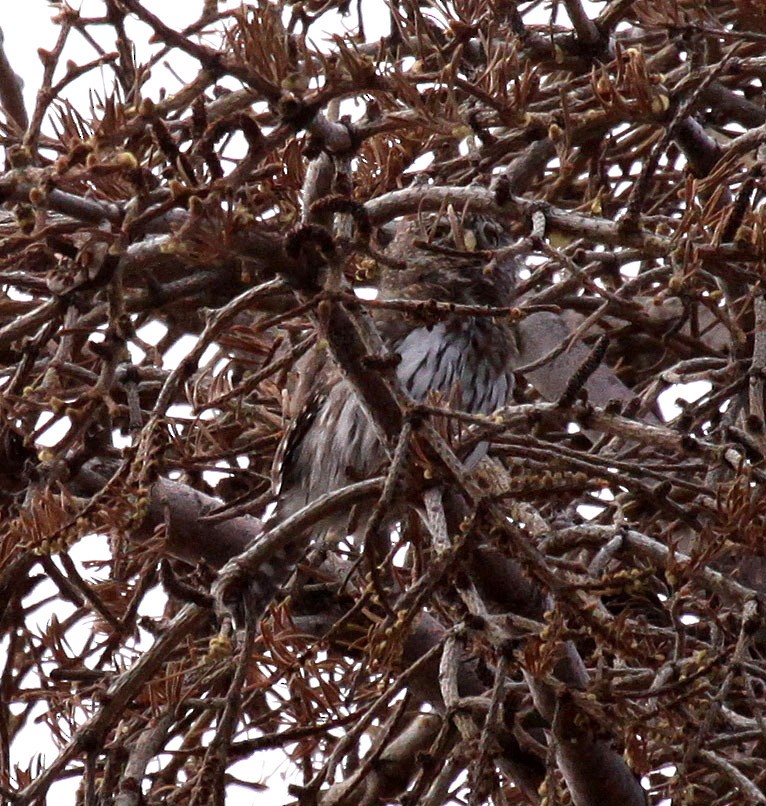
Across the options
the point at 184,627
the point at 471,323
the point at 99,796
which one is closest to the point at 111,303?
the point at 184,627

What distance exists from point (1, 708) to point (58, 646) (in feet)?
0.67

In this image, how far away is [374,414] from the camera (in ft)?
8.43

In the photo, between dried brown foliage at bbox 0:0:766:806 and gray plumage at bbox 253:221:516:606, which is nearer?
dried brown foliage at bbox 0:0:766:806

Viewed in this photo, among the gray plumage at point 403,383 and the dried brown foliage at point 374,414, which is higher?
the gray plumage at point 403,383

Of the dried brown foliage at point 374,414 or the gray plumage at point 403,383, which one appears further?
the gray plumage at point 403,383

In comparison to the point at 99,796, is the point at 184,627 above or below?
above

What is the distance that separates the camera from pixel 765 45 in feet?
12.1

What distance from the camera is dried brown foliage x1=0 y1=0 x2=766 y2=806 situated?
2199 mm

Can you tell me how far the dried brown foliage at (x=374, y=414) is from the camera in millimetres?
2199

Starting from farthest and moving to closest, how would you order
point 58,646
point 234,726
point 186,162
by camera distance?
point 58,646
point 234,726
point 186,162

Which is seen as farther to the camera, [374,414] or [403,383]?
[403,383]

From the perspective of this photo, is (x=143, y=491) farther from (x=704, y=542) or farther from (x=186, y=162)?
(x=704, y=542)

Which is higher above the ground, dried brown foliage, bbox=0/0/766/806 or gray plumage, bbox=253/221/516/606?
gray plumage, bbox=253/221/516/606

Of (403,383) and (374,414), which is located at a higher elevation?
(403,383)
